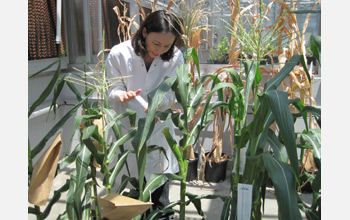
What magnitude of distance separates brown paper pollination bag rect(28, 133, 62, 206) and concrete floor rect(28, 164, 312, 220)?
111cm

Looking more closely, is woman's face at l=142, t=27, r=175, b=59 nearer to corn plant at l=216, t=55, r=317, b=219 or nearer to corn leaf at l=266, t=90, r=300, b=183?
corn plant at l=216, t=55, r=317, b=219

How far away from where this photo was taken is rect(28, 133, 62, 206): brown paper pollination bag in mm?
942

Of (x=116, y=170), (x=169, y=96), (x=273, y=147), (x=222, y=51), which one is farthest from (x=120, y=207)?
(x=222, y=51)

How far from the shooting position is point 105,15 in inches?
124

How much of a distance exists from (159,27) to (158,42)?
69mm

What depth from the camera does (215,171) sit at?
8.40 ft

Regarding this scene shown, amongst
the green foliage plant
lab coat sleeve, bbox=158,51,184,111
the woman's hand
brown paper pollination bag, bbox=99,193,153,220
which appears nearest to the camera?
brown paper pollination bag, bbox=99,193,153,220

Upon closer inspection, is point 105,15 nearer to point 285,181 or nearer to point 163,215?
point 163,215

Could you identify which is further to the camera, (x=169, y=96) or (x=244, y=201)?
(x=169, y=96)

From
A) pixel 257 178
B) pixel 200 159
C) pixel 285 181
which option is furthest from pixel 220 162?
pixel 285 181

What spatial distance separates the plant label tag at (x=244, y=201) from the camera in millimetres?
927

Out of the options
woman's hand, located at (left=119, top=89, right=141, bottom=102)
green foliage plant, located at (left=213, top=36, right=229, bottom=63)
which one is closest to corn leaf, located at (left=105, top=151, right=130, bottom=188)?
woman's hand, located at (left=119, top=89, right=141, bottom=102)

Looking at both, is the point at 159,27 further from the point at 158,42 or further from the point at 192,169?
the point at 192,169

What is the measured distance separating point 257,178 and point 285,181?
0.25m
